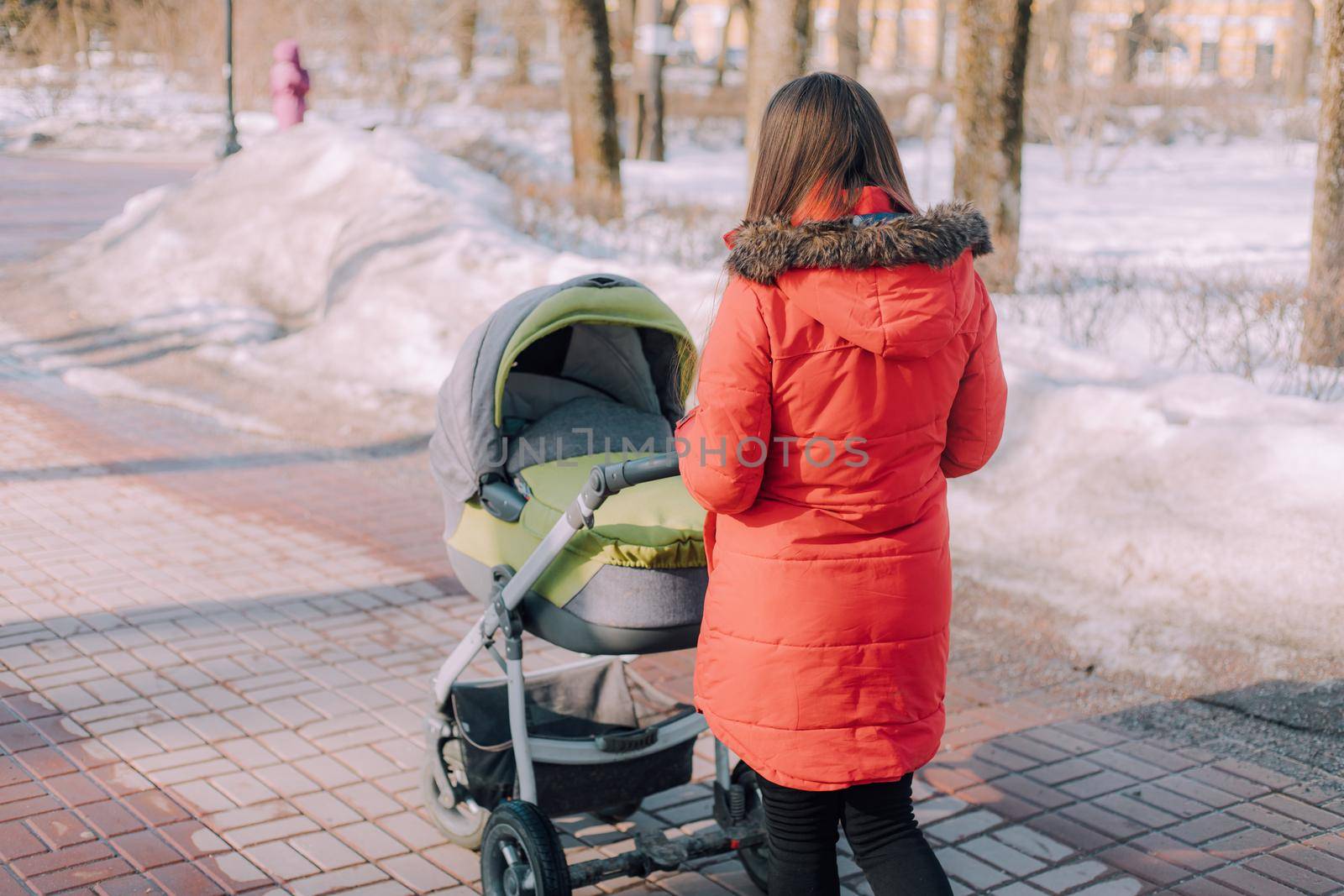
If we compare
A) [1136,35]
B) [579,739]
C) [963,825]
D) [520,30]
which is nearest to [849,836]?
[579,739]

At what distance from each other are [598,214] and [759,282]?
1041cm

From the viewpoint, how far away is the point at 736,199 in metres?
17.4

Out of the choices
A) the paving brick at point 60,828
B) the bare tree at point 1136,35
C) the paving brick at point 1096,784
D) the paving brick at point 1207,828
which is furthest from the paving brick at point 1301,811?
the bare tree at point 1136,35

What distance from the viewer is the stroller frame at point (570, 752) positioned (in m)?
2.94

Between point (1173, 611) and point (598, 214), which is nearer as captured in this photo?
point (1173, 611)

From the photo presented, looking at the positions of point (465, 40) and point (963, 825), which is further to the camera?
point (465, 40)

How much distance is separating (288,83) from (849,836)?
48.9 ft

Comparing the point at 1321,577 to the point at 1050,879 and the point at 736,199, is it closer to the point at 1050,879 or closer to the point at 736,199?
the point at 1050,879

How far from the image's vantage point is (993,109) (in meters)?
9.78

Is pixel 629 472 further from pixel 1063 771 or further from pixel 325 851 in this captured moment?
pixel 1063 771

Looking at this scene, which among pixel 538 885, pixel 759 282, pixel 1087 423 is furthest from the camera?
pixel 1087 423

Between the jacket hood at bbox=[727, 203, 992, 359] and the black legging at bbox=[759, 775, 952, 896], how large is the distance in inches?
33.8

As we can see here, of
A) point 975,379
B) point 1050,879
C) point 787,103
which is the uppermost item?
point 787,103

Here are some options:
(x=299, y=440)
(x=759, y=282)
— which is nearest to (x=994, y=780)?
(x=759, y=282)
